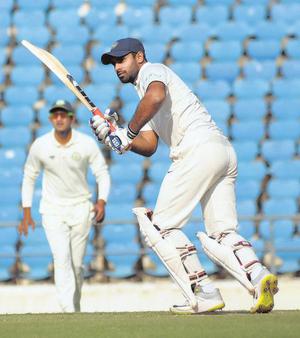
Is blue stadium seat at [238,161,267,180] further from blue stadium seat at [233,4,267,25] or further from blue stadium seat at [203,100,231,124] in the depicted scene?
blue stadium seat at [233,4,267,25]

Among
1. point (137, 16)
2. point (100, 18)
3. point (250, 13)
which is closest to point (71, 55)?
point (100, 18)

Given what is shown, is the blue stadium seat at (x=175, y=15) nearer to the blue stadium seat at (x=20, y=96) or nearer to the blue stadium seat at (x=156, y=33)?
the blue stadium seat at (x=156, y=33)

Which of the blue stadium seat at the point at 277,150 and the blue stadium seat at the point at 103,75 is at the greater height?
the blue stadium seat at the point at 103,75

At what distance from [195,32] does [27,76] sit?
7.54 feet

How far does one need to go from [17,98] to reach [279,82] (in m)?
3.29

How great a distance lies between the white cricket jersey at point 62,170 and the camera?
8891 millimetres

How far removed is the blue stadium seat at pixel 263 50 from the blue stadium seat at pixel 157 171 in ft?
8.03

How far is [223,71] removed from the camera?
13.5 metres

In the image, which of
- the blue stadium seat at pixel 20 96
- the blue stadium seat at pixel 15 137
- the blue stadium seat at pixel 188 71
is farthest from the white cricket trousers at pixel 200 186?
the blue stadium seat at pixel 20 96

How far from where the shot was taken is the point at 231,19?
46.9ft

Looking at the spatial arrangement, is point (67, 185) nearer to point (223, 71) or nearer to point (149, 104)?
point (149, 104)

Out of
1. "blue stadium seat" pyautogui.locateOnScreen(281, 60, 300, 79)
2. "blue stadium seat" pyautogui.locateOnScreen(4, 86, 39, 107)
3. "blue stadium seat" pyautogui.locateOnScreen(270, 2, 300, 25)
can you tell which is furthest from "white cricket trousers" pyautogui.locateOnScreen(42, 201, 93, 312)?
"blue stadium seat" pyautogui.locateOnScreen(270, 2, 300, 25)

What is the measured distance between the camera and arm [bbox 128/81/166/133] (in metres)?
5.75

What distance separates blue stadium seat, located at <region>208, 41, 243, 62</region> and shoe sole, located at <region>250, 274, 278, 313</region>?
8052 millimetres
